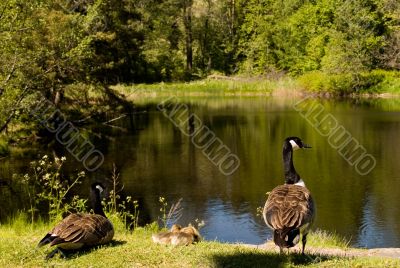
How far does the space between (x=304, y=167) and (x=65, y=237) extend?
18.4 metres

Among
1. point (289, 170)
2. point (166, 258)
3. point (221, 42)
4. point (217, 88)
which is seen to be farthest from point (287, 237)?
point (221, 42)

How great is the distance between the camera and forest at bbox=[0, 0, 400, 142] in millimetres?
31614

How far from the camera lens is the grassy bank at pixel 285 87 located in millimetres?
61688

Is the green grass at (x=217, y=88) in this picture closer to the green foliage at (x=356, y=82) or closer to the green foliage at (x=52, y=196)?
the green foliage at (x=356, y=82)

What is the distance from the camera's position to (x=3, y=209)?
17.4 m

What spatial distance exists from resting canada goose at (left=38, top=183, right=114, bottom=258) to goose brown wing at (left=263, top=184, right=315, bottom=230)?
2.60 m

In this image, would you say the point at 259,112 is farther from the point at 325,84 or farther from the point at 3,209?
the point at 3,209

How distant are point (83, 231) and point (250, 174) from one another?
1605 cm

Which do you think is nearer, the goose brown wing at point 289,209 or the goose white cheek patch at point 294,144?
the goose brown wing at point 289,209

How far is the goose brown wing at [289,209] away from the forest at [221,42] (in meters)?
14.9

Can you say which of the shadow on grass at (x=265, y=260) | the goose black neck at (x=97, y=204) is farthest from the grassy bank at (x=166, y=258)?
the goose black neck at (x=97, y=204)

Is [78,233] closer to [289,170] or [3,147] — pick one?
→ [289,170]

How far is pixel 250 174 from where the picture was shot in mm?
23172

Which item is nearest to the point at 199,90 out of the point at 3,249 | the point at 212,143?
the point at 212,143
